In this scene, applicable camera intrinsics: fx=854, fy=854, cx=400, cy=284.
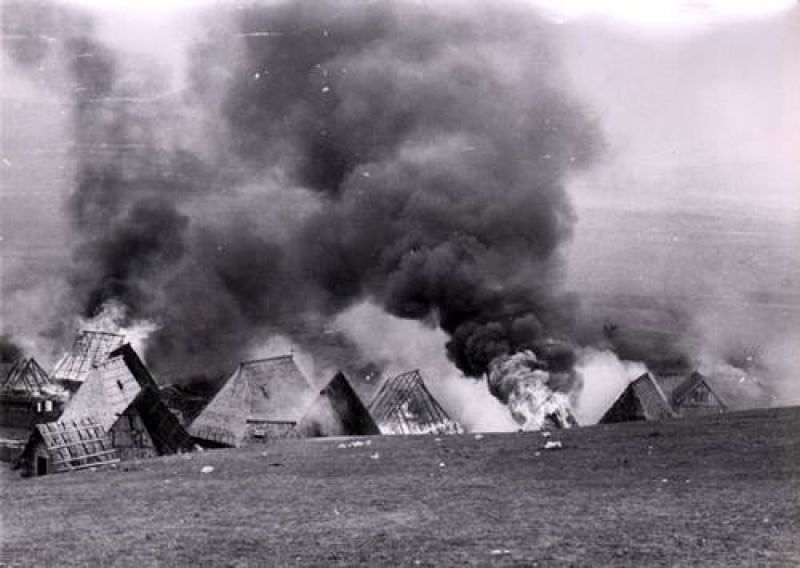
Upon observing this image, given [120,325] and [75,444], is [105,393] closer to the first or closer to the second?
[75,444]

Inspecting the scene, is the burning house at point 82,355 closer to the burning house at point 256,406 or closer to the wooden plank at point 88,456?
the burning house at point 256,406

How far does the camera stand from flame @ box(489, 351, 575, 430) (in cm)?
2659

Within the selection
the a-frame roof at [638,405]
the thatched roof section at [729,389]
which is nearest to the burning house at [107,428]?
the a-frame roof at [638,405]

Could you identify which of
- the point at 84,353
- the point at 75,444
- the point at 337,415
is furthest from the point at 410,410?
the point at 84,353

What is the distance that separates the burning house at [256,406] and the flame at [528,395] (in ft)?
20.3

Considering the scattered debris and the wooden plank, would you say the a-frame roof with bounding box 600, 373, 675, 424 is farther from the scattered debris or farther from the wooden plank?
the wooden plank

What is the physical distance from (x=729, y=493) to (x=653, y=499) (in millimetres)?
1212

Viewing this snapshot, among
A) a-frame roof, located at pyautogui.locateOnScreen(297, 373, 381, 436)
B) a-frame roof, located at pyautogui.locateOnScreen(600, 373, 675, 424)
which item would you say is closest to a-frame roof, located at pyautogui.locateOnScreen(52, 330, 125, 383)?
a-frame roof, located at pyautogui.locateOnScreen(297, 373, 381, 436)

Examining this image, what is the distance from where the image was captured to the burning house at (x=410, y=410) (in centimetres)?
2777

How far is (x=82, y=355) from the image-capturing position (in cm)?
3062

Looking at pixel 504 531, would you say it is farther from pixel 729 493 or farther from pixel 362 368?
pixel 362 368

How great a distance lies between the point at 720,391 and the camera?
95.1 feet

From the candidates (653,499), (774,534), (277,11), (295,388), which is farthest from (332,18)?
(774,534)

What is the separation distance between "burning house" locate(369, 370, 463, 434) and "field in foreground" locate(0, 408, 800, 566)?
6981 millimetres
